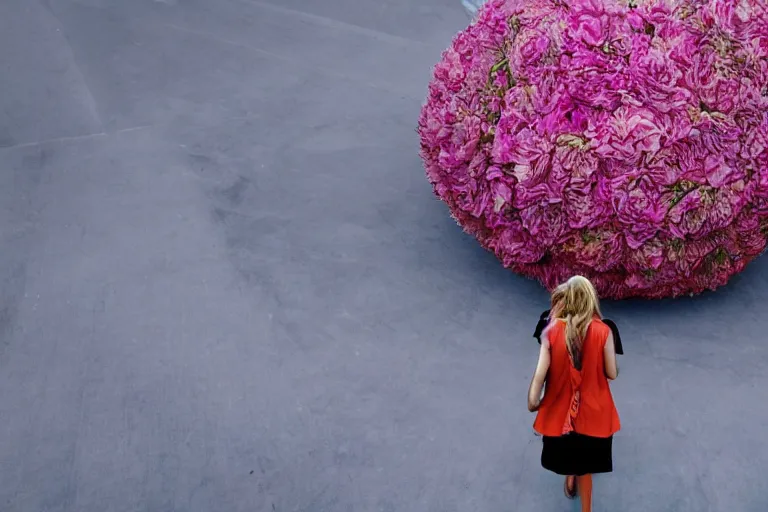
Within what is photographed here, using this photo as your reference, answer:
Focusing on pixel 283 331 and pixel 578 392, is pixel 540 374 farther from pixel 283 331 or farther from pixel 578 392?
pixel 283 331

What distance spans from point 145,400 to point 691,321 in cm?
303

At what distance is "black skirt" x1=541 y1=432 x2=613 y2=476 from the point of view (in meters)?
4.26

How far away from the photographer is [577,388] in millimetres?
4156

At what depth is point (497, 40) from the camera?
216 inches

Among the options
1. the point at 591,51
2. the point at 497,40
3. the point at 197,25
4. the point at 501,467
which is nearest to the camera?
the point at 501,467

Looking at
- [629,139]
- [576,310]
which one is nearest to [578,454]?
[576,310]

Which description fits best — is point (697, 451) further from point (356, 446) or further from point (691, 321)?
point (356, 446)

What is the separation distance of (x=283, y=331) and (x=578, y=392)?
198 centimetres

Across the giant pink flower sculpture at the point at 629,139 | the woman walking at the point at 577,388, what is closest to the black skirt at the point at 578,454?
the woman walking at the point at 577,388

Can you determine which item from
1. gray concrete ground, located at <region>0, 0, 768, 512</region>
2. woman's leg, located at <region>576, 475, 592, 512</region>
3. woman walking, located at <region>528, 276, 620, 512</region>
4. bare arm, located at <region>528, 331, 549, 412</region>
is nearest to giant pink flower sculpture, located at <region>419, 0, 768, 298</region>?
gray concrete ground, located at <region>0, 0, 768, 512</region>

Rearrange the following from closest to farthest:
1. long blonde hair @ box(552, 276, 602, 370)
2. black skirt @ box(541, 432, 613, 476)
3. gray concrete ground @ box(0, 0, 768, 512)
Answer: long blonde hair @ box(552, 276, 602, 370) < black skirt @ box(541, 432, 613, 476) < gray concrete ground @ box(0, 0, 768, 512)

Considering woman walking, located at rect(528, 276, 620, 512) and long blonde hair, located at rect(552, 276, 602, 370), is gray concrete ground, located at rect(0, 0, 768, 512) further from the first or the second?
long blonde hair, located at rect(552, 276, 602, 370)

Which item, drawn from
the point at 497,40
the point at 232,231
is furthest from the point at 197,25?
the point at 497,40

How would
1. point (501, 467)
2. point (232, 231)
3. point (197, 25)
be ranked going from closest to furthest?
1. point (501, 467)
2. point (232, 231)
3. point (197, 25)
